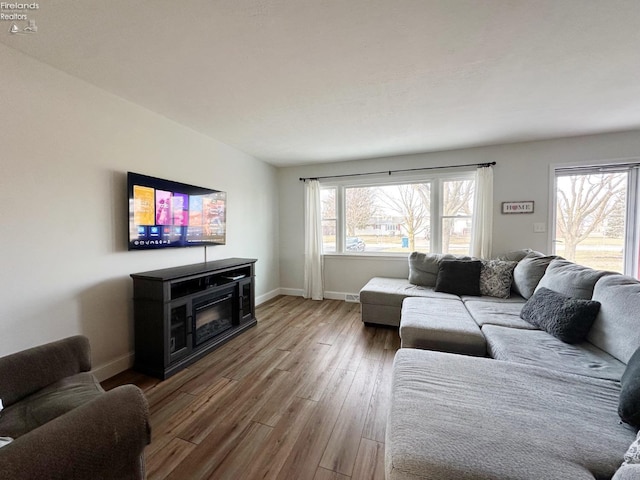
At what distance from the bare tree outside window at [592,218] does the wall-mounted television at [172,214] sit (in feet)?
14.8

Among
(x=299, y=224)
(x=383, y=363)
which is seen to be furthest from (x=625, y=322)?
(x=299, y=224)

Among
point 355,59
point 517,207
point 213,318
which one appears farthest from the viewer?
point 517,207

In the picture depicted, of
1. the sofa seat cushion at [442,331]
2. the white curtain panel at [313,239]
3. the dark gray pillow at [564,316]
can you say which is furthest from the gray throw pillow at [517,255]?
the white curtain panel at [313,239]

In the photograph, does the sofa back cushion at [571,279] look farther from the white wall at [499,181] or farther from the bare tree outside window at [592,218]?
the bare tree outside window at [592,218]

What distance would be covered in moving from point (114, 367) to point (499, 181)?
4869 mm

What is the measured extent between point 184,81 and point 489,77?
2344 mm

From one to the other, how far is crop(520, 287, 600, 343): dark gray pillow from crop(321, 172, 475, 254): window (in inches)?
71.5

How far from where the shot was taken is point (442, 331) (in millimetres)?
2018

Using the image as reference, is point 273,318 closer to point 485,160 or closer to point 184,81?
point 184,81

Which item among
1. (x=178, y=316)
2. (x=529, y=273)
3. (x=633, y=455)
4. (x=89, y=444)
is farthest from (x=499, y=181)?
(x=89, y=444)

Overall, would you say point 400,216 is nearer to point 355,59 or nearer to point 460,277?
point 460,277

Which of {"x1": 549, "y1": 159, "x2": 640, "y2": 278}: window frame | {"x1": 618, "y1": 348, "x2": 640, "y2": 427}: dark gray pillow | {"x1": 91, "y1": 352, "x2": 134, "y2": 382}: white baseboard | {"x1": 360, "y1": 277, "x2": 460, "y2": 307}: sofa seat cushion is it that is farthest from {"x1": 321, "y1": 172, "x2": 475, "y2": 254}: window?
{"x1": 91, "y1": 352, "x2": 134, "y2": 382}: white baseboard

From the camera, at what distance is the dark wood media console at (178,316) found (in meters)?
2.11

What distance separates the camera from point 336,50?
5.37 ft
